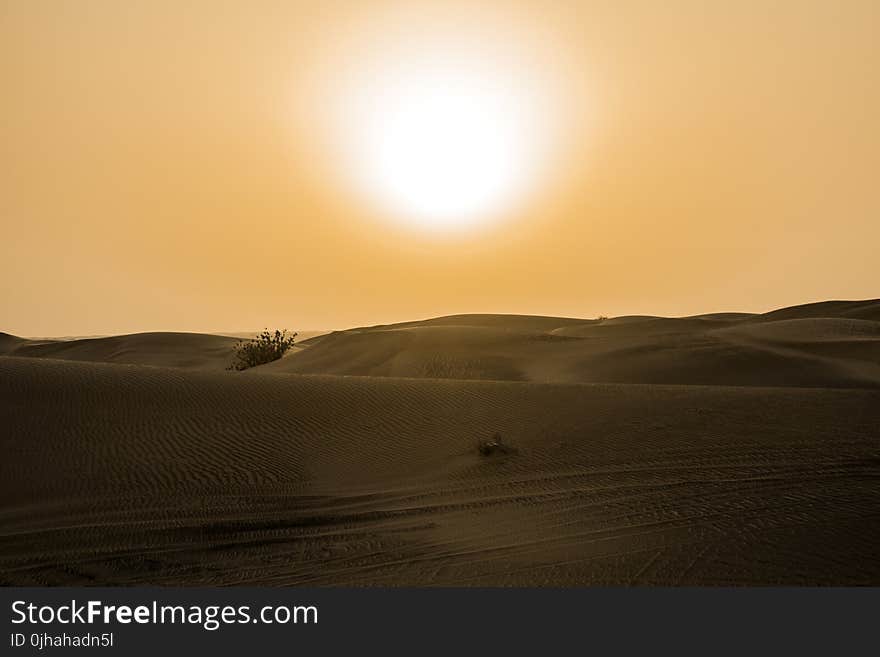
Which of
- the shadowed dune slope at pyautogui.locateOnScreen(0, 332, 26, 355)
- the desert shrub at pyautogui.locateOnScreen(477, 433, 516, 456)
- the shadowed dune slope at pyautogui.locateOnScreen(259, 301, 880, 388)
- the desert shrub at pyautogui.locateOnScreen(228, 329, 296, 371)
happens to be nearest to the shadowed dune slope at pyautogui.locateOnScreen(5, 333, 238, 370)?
the shadowed dune slope at pyautogui.locateOnScreen(0, 332, 26, 355)

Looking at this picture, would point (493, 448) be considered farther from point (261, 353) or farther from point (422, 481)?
point (261, 353)

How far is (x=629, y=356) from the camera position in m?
21.0

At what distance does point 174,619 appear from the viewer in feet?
16.0

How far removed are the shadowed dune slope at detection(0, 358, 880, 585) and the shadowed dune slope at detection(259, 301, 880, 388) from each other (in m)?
4.77

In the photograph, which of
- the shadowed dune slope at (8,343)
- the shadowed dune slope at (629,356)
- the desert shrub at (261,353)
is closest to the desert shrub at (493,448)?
the shadowed dune slope at (629,356)

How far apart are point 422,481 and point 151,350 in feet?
112

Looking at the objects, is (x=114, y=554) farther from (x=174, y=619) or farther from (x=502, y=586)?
(x=502, y=586)

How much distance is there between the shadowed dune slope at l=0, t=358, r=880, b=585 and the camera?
241 inches

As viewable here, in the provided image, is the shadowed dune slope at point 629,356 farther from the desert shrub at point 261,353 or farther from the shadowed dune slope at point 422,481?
the shadowed dune slope at point 422,481

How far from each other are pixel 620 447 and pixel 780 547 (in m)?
4.00

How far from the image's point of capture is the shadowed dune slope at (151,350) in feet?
119

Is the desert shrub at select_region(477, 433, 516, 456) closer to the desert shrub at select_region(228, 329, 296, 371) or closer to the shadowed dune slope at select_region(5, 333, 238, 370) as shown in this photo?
the desert shrub at select_region(228, 329, 296, 371)

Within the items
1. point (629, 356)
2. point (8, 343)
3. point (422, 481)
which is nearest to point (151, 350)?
point (8, 343)

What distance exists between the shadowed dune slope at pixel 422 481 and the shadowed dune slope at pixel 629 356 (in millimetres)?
4773
